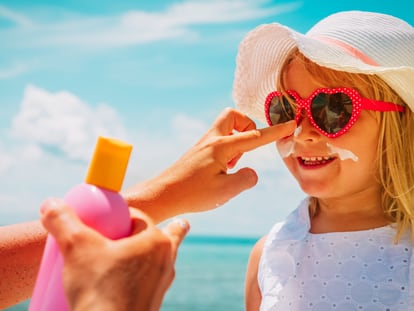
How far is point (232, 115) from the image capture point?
278cm

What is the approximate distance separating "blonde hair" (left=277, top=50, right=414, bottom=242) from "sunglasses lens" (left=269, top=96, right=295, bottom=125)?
0.62ft

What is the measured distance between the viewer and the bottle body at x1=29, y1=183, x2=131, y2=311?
1.20 m

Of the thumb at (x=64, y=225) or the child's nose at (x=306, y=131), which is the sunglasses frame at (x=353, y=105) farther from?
the thumb at (x=64, y=225)

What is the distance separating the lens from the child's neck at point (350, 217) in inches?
114

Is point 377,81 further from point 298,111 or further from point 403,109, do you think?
point 298,111

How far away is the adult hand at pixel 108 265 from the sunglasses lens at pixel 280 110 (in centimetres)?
185

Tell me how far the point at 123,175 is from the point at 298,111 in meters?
1.69

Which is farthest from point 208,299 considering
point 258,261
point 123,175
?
point 123,175

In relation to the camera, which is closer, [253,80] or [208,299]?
[253,80]

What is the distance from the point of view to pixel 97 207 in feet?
3.98

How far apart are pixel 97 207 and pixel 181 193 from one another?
1.20 m

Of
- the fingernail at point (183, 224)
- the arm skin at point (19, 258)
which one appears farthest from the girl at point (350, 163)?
the fingernail at point (183, 224)

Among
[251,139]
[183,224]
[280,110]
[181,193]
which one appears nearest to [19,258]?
[181,193]

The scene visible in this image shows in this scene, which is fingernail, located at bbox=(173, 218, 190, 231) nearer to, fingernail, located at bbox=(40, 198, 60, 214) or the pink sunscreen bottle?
the pink sunscreen bottle
